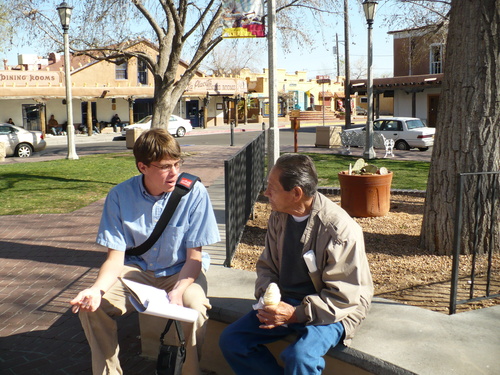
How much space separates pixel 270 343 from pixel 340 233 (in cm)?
85

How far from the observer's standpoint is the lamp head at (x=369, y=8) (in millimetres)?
16859

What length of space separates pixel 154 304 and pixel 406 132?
71.8 feet

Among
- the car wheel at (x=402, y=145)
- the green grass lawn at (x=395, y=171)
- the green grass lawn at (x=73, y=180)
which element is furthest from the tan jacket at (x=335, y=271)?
the car wheel at (x=402, y=145)

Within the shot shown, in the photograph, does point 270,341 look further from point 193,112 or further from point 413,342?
point 193,112

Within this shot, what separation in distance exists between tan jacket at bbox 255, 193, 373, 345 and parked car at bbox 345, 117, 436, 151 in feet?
66.0

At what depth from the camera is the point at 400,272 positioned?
17.1 feet

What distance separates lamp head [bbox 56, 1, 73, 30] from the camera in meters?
17.9

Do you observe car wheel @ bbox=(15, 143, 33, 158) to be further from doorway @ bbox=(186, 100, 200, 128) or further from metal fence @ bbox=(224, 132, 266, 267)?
doorway @ bbox=(186, 100, 200, 128)

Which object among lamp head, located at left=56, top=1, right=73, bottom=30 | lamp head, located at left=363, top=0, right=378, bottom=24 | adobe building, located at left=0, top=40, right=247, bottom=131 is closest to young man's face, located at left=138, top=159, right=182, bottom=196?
lamp head, located at left=363, top=0, right=378, bottom=24

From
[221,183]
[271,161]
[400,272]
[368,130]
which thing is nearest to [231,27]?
[271,161]

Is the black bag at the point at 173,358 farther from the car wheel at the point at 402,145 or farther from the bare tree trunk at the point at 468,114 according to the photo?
the car wheel at the point at 402,145

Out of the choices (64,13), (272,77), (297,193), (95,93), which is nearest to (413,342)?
(297,193)

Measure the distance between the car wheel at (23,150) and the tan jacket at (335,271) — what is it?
23275mm

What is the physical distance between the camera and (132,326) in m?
4.40
